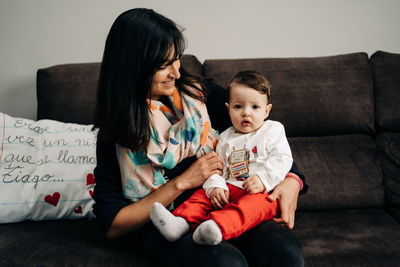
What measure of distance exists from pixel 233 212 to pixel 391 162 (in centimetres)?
104

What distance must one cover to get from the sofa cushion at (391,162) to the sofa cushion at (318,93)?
0.10 metres

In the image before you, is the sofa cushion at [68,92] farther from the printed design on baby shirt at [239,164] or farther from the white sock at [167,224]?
the white sock at [167,224]

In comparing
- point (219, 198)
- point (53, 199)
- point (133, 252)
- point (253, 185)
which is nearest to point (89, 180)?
point (53, 199)

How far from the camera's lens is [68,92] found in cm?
151

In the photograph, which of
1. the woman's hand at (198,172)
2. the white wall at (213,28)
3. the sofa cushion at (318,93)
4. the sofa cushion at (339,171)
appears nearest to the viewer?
the woman's hand at (198,172)

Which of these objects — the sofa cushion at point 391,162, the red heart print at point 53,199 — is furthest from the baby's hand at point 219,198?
the sofa cushion at point 391,162

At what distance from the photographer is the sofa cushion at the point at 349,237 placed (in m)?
0.96

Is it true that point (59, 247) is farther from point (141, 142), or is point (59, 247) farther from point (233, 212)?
point (233, 212)

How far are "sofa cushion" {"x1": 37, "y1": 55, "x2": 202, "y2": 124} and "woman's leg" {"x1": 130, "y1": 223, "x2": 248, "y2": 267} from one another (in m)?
0.83

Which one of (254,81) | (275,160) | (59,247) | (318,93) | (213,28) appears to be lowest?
(59,247)

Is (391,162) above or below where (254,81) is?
below

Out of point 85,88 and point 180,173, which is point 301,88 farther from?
point 85,88

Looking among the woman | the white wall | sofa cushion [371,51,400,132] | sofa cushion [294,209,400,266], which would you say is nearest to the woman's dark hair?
the woman

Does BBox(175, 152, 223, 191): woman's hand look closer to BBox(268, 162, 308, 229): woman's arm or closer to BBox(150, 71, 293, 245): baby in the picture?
BBox(150, 71, 293, 245): baby
